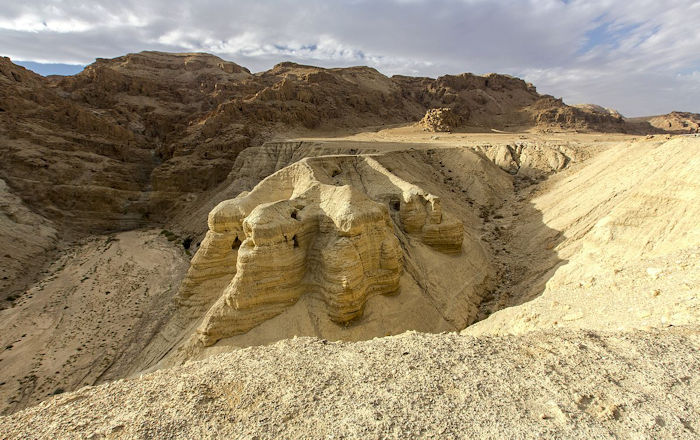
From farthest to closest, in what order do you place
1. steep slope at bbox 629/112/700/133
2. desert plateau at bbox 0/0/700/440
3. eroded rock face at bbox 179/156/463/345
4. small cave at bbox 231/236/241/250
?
steep slope at bbox 629/112/700/133
small cave at bbox 231/236/241/250
eroded rock face at bbox 179/156/463/345
desert plateau at bbox 0/0/700/440

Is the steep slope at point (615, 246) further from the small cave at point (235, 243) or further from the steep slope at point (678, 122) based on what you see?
the steep slope at point (678, 122)

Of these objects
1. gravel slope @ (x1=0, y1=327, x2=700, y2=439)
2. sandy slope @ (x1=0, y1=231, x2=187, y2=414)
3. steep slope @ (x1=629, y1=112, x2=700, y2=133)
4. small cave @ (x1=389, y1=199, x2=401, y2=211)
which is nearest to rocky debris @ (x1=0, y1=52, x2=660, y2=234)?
sandy slope @ (x1=0, y1=231, x2=187, y2=414)

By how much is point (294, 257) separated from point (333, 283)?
1564mm

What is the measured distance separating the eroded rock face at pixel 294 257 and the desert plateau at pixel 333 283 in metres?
→ 0.07

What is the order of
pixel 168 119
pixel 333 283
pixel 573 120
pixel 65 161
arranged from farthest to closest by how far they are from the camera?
pixel 573 120 < pixel 168 119 < pixel 65 161 < pixel 333 283

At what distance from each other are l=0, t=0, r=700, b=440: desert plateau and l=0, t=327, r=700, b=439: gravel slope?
0.03 m

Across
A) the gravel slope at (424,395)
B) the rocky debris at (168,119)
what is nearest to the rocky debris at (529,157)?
the rocky debris at (168,119)

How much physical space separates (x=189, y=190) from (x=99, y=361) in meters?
19.4

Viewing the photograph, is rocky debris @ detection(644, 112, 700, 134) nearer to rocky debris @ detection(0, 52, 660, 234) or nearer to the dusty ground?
rocky debris @ detection(0, 52, 660, 234)

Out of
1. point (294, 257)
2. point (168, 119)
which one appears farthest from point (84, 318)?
point (168, 119)

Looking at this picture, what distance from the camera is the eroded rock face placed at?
10.1 m

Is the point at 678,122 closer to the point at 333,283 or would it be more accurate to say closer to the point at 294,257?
the point at 333,283

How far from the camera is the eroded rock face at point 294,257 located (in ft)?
33.2

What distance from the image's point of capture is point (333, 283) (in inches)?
400
